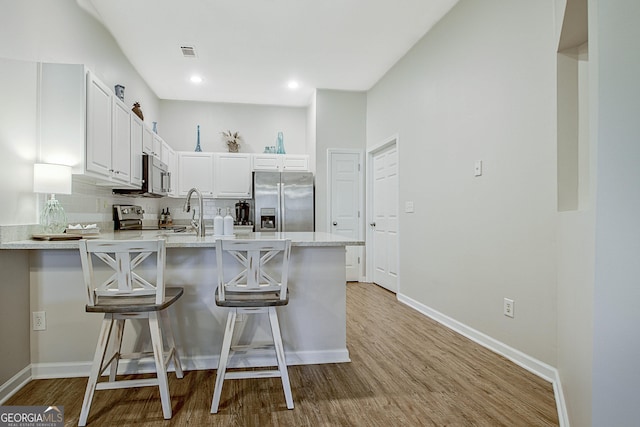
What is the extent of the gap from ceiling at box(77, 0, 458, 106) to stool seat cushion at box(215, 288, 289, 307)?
2.55m

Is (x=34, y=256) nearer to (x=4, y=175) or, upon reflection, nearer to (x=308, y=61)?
(x=4, y=175)

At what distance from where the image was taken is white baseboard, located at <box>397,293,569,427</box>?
1.81 m

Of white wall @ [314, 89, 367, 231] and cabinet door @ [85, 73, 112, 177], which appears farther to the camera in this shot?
white wall @ [314, 89, 367, 231]

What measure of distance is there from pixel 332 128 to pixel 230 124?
1821 millimetres

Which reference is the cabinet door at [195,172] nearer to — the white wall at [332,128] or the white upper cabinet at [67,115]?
the white wall at [332,128]

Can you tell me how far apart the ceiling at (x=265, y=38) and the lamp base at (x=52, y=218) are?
5.93ft

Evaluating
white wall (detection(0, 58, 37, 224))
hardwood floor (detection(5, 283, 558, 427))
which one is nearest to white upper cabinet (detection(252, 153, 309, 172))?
white wall (detection(0, 58, 37, 224))

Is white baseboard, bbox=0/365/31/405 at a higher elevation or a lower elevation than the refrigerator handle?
lower

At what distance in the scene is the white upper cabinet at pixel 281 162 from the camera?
18.0 ft

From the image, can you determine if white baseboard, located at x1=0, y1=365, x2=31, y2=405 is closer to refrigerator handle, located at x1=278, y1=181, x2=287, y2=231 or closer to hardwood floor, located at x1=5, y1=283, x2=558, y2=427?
hardwood floor, located at x1=5, y1=283, x2=558, y2=427

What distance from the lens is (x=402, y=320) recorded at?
337cm

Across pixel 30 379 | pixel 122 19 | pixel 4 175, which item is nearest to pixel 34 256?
pixel 4 175

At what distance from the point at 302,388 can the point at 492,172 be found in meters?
2.06

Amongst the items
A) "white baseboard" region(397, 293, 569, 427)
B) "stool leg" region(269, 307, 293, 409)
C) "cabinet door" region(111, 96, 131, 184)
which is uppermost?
"cabinet door" region(111, 96, 131, 184)
